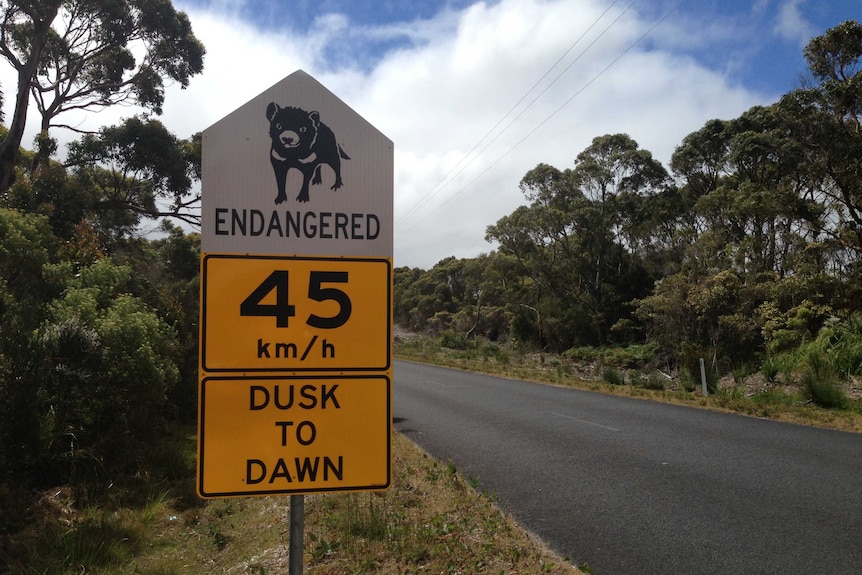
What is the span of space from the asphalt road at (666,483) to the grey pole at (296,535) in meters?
3.23

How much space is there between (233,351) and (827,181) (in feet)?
80.3

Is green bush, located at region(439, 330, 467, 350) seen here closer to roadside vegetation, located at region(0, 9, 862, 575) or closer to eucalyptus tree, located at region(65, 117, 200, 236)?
roadside vegetation, located at region(0, 9, 862, 575)

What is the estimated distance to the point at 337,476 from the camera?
7.52 ft

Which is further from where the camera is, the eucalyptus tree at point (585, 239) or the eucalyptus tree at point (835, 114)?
the eucalyptus tree at point (585, 239)

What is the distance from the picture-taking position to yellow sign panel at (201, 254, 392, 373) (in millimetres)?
2213

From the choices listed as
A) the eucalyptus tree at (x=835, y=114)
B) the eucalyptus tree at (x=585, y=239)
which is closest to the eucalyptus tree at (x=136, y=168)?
the eucalyptus tree at (x=835, y=114)

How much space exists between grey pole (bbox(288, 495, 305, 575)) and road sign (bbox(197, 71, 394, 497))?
2.2 inches

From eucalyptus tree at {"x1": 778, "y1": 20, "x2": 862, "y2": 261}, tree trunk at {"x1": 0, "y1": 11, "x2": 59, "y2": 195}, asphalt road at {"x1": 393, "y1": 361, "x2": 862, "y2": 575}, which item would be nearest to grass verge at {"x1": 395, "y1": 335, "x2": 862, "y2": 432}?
asphalt road at {"x1": 393, "y1": 361, "x2": 862, "y2": 575}

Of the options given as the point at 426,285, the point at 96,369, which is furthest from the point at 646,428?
the point at 426,285

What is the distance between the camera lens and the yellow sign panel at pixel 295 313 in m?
2.21

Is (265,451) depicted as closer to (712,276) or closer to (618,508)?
(618,508)

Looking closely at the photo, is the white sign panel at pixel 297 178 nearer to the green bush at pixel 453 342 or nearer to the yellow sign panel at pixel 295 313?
the yellow sign panel at pixel 295 313

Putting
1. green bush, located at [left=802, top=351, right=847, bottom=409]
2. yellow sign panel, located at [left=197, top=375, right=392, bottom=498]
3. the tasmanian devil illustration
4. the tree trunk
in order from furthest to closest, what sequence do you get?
the tree trunk
green bush, located at [left=802, top=351, right=847, bottom=409]
the tasmanian devil illustration
yellow sign panel, located at [left=197, top=375, right=392, bottom=498]

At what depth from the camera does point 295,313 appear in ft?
7.44
